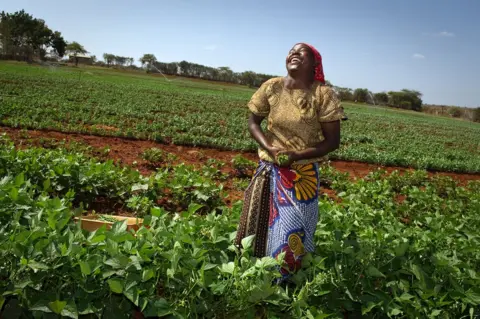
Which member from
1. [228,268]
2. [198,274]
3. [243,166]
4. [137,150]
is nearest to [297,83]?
A: [228,268]

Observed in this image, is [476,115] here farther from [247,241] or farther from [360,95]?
[247,241]

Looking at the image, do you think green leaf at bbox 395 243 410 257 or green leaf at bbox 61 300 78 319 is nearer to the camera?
green leaf at bbox 61 300 78 319

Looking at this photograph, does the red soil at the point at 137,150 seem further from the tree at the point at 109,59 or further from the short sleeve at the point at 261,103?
the tree at the point at 109,59

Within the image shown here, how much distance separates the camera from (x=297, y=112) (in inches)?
97.8

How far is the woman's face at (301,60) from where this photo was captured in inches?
97.5

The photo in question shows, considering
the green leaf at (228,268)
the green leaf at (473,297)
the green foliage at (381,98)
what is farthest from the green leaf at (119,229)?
the green foliage at (381,98)

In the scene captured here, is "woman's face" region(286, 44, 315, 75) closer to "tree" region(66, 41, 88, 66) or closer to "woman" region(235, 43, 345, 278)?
"woman" region(235, 43, 345, 278)

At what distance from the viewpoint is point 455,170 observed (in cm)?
1107

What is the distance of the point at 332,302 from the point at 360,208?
7.54 ft

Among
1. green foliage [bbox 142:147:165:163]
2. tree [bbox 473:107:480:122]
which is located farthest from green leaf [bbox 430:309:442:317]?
tree [bbox 473:107:480:122]

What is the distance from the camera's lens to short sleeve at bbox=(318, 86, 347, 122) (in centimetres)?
241

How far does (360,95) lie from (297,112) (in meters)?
59.2

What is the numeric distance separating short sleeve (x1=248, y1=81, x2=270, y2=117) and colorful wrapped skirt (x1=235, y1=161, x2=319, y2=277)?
37cm

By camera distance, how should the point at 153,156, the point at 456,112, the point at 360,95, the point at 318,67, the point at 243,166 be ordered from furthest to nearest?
the point at 360,95 → the point at 456,112 → the point at 243,166 → the point at 153,156 → the point at 318,67
